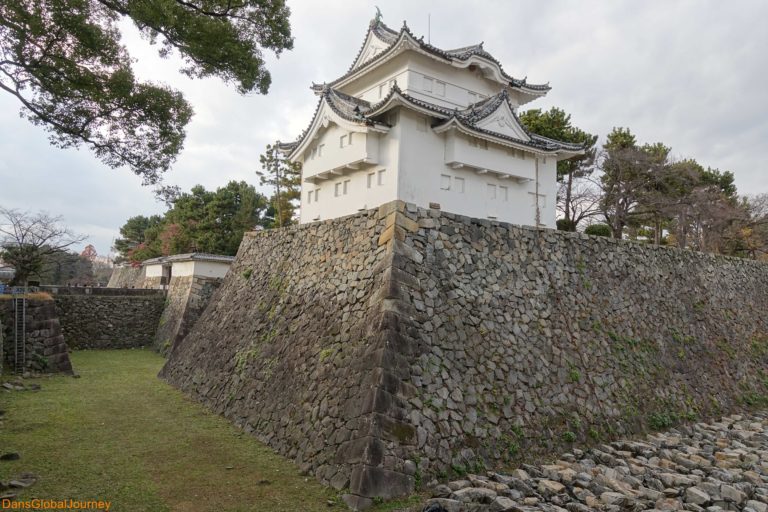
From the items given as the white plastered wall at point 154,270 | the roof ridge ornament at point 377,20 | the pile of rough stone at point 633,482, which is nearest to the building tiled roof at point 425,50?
the roof ridge ornament at point 377,20

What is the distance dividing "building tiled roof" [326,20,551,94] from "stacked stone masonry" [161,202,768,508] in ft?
32.6

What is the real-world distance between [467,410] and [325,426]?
2.19m

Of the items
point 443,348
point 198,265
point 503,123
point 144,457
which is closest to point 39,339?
point 198,265

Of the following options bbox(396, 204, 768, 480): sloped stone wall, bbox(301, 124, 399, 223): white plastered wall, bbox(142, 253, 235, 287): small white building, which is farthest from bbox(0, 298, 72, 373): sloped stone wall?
bbox(396, 204, 768, 480): sloped stone wall

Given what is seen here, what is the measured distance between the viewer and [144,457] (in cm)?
712

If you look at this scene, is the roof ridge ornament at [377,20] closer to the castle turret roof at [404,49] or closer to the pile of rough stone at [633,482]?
the castle turret roof at [404,49]

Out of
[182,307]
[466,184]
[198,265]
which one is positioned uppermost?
[466,184]

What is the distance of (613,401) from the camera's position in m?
9.17

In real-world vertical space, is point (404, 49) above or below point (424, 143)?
above

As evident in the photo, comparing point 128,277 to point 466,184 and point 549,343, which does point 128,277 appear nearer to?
point 466,184

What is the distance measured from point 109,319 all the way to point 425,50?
17572mm

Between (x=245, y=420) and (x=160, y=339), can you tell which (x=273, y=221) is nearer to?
(x=160, y=339)

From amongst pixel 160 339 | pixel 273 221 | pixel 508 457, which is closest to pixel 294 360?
pixel 508 457

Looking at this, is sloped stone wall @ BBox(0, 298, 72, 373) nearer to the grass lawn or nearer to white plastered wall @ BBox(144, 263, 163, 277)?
the grass lawn
